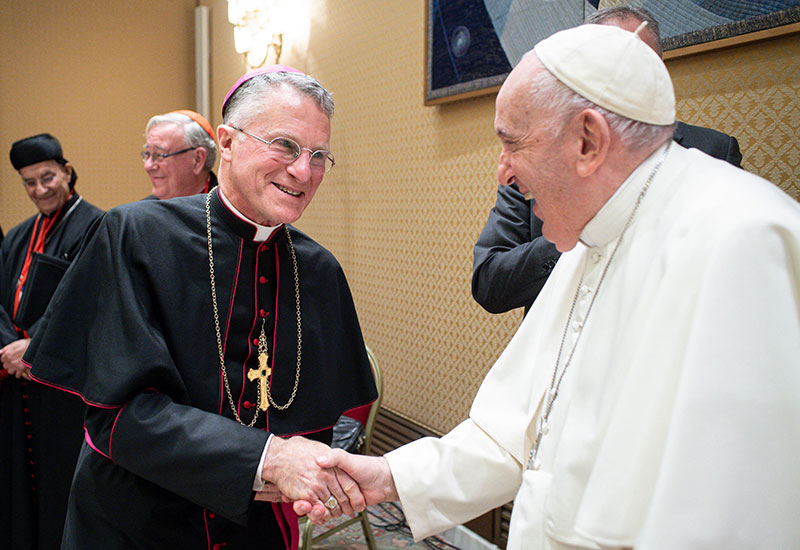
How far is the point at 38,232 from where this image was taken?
13.1 feet

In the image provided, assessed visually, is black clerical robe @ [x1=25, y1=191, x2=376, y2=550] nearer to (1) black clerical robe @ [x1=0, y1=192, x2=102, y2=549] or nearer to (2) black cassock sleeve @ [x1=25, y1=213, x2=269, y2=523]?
(2) black cassock sleeve @ [x1=25, y1=213, x2=269, y2=523]

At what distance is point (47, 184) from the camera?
4.00 metres

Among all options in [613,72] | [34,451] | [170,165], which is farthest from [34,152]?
[613,72]

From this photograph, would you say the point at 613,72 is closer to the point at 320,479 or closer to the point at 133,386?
the point at 320,479

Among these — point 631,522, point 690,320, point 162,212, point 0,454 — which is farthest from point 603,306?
point 0,454

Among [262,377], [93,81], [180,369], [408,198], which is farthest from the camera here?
[93,81]

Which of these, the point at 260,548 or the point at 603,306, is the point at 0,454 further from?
the point at 603,306

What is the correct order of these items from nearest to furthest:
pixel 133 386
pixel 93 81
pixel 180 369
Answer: pixel 133 386 → pixel 180 369 → pixel 93 81

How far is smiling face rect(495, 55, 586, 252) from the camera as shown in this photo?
4.38 ft

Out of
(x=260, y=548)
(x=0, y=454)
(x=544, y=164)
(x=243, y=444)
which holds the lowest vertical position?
(x=0, y=454)

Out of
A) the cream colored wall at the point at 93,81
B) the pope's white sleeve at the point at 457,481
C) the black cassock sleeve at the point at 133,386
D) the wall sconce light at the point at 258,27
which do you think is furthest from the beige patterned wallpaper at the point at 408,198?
the cream colored wall at the point at 93,81

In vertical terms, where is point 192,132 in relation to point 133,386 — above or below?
above

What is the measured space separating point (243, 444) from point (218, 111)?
5640 mm

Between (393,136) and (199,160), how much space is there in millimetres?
1211
